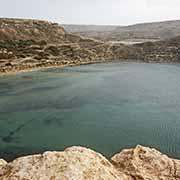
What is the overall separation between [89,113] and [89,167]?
47.4 meters

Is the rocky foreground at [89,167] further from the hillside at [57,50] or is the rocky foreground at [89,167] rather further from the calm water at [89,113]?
the hillside at [57,50]

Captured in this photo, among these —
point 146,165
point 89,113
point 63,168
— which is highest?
point 63,168

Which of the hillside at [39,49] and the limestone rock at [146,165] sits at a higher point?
the limestone rock at [146,165]

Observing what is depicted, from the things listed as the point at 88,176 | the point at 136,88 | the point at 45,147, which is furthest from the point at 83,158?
the point at 136,88

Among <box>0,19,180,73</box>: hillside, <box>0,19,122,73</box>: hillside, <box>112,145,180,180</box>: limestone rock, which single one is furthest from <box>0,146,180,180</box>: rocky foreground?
<box>0,19,180,73</box>: hillside

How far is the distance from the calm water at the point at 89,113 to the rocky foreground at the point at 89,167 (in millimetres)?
25652

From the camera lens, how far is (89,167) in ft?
37.1

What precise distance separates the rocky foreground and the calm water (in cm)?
2565

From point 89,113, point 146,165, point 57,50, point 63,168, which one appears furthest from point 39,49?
point 63,168

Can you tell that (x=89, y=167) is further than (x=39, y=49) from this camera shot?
No

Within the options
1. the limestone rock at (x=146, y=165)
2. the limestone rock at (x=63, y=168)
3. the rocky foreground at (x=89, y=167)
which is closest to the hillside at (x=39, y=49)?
the limestone rock at (x=146, y=165)

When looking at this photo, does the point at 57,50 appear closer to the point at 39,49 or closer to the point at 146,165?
the point at 39,49

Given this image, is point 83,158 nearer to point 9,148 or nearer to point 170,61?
point 9,148

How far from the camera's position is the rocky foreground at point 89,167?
10789mm
